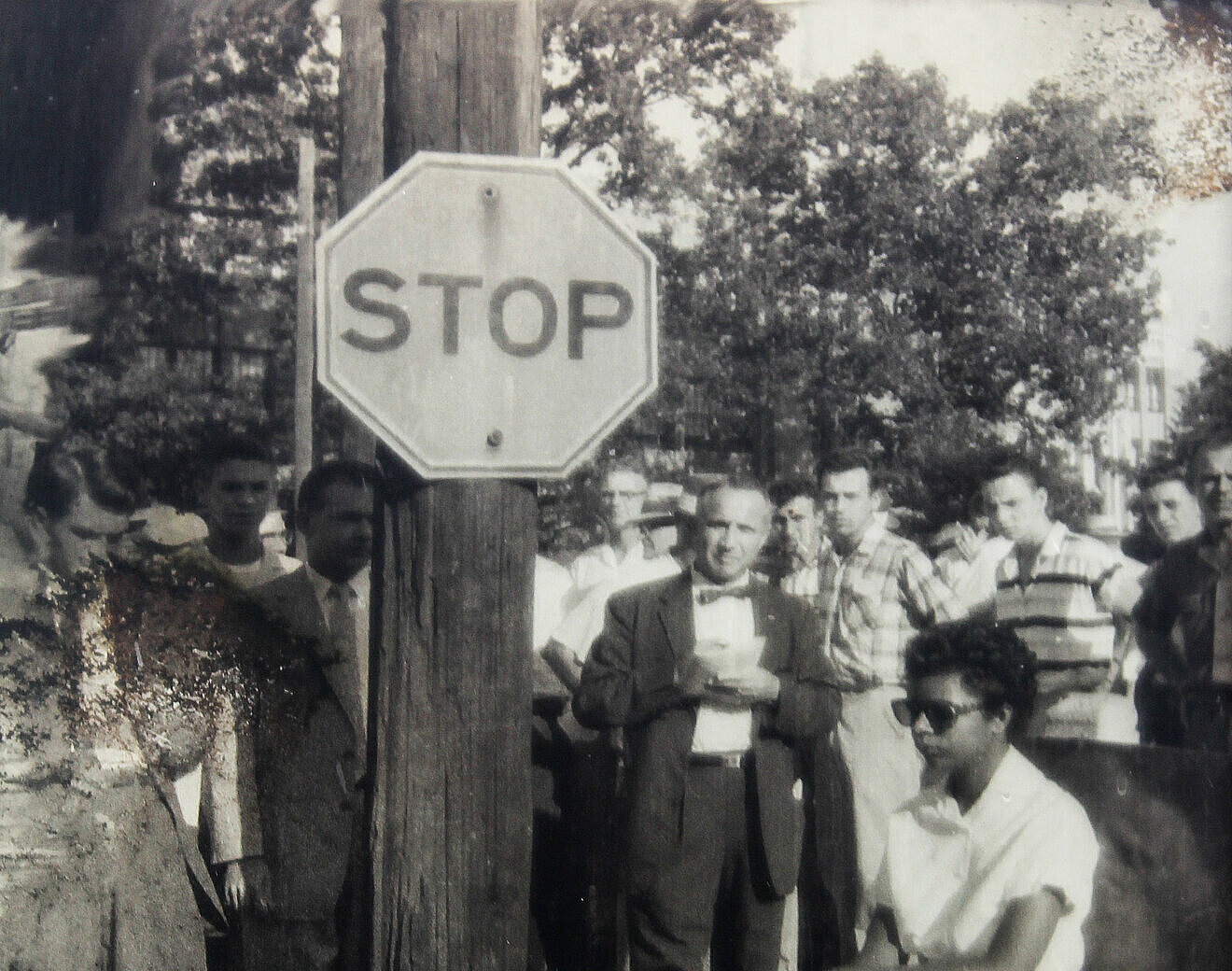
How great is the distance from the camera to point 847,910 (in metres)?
3.66

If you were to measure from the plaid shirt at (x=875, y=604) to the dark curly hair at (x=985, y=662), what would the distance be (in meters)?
0.07

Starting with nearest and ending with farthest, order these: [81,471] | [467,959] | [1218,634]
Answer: [467,959], [81,471], [1218,634]

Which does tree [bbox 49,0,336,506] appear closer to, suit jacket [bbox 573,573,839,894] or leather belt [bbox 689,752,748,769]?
suit jacket [bbox 573,573,839,894]

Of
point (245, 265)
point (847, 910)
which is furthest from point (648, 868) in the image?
point (245, 265)

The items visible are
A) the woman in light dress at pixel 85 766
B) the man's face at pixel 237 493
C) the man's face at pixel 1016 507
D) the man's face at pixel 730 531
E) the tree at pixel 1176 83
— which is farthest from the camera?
the tree at pixel 1176 83

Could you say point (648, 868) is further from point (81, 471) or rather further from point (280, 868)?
point (81, 471)

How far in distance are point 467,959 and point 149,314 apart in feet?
6.70

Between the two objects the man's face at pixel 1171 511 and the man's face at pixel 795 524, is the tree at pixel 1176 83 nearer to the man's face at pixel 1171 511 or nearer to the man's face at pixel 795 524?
the man's face at pixel 1171 511

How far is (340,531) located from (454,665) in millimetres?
1386

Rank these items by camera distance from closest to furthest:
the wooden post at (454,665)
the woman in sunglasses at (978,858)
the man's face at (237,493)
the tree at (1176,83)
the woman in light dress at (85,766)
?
the wooden post at (454,665), the woman in sunglasses at (978,858), the woman in light dress at (85,766), the man's face at (237,493), the tree at (1176,83)

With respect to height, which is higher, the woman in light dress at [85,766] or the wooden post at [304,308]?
the wooden post at [304,308]

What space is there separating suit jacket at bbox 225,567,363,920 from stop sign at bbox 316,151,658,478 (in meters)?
1.40

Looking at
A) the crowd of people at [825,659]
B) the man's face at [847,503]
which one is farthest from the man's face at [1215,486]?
the man's face at [847,503]

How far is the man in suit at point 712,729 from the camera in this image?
3.54 m
